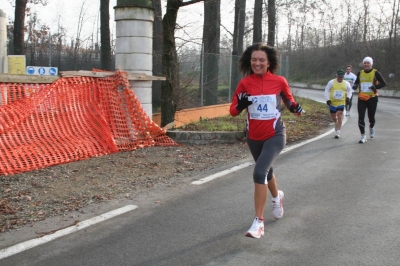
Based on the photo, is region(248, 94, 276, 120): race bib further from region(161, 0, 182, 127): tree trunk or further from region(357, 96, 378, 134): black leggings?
region(357, 96, 378, 134): black leggings

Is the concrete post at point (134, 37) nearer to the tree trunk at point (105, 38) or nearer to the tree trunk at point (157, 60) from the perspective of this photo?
the tree trunk at point (157, 60)

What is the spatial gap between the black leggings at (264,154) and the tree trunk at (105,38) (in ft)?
41.5

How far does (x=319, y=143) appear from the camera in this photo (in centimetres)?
1115

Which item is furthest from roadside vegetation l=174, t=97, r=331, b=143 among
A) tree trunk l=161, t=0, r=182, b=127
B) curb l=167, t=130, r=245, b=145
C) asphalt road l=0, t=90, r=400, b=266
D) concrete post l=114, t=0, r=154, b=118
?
asphalt road l=0, t=90, r=400, b=266

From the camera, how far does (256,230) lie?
185 inches

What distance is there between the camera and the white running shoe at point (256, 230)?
15.4 ft

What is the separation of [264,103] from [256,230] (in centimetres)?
132

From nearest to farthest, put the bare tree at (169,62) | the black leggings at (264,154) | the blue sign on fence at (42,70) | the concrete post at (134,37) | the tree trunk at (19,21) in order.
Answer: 1. the black leggings at (264,154)
2. the concrete post at (134,37)
3. the bare tree at (169,62)
4. the blue sign on fence at (42,70)
5. the tree trunk at (19,21)

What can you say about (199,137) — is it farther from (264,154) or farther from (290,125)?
(264,154)

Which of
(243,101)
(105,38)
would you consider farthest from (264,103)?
→ (105,38)

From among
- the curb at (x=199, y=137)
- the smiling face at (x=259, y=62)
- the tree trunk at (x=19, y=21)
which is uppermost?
the tree trunk at (x=19, y=21)

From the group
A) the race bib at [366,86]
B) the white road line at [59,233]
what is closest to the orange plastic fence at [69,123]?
the white road line at [59,233]

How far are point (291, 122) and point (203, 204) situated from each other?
10037 mm

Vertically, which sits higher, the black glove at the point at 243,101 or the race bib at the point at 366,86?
the race bib at the point at 366,86
